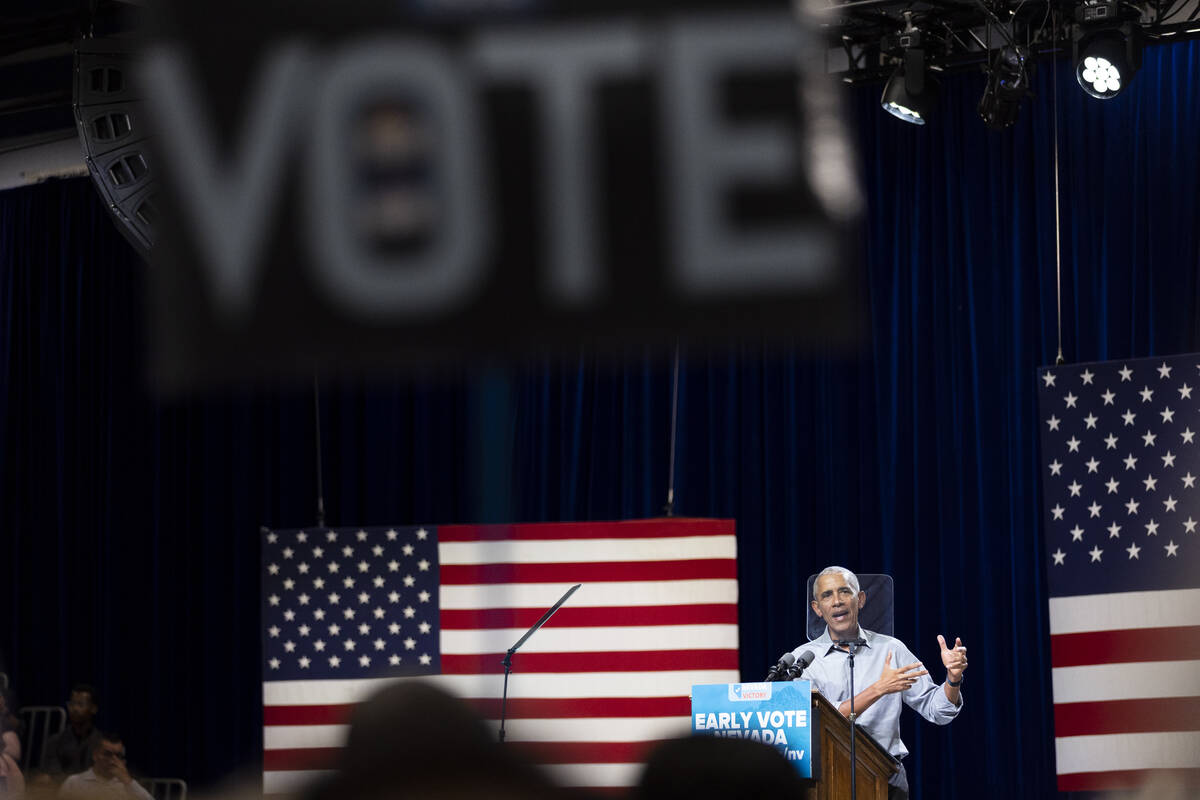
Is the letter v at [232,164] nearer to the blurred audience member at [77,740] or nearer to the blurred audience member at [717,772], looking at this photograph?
the blurred audience member at [717,772]

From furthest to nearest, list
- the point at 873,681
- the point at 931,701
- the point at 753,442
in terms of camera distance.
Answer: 1. the point at 753,442
2. the point at 873,681
3. the point at 931,701

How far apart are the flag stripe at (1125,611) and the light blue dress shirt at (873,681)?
4.92 feet

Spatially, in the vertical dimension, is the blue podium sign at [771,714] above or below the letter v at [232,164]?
below

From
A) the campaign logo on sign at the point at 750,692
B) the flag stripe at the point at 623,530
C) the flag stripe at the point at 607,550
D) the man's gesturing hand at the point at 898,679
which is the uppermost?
the flag stripe at the point at 623,530

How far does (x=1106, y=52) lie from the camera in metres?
6.75

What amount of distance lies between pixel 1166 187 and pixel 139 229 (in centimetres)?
631

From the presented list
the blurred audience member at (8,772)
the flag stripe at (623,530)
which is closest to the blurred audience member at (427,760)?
the blurred audience member at (8,772)

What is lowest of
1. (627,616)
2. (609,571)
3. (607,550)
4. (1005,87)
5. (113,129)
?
(627,616)

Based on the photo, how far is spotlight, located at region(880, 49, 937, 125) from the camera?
7.25 meters

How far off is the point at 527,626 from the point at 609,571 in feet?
1.61

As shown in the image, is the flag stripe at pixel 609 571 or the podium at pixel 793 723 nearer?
the podium at pixel 793 723

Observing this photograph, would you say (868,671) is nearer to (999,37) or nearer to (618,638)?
(618,638)

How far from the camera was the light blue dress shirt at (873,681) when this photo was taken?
5469mm

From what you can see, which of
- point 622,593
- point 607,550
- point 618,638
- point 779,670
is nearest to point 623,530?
point 607,550
